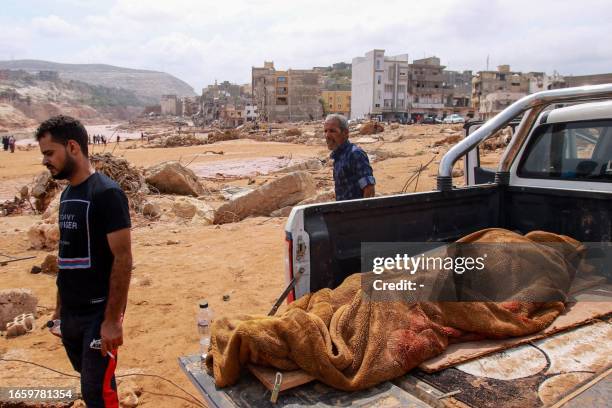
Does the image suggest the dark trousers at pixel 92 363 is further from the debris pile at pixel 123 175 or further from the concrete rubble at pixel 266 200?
the debris pile at pixel 123 175

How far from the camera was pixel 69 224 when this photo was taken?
2438 mm

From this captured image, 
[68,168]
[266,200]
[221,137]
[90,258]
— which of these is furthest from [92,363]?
[221,137]

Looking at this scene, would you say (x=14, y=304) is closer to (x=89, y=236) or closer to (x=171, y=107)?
(x=89, y=236)

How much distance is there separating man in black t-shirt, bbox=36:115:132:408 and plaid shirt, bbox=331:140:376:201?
7.58 ft

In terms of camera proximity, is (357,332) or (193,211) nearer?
(357,332)

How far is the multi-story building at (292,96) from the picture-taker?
286 feet

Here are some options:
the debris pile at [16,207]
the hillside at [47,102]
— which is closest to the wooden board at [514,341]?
the debris pile at [16,207]

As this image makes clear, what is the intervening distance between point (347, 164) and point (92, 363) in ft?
8.72

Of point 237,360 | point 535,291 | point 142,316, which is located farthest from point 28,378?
point 535,291

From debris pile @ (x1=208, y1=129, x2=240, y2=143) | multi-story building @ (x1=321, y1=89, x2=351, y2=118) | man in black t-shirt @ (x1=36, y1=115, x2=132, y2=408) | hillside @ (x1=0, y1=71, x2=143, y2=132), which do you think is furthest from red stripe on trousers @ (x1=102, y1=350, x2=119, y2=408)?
multi-story building @ (x1=321, y1=89, x2=351, y2=118)

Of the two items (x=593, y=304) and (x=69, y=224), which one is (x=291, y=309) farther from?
(x=593, y=304)

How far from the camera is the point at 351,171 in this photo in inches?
171

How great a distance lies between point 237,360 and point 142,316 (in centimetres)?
344

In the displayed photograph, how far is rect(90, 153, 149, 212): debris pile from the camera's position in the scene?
11539 millimetres
